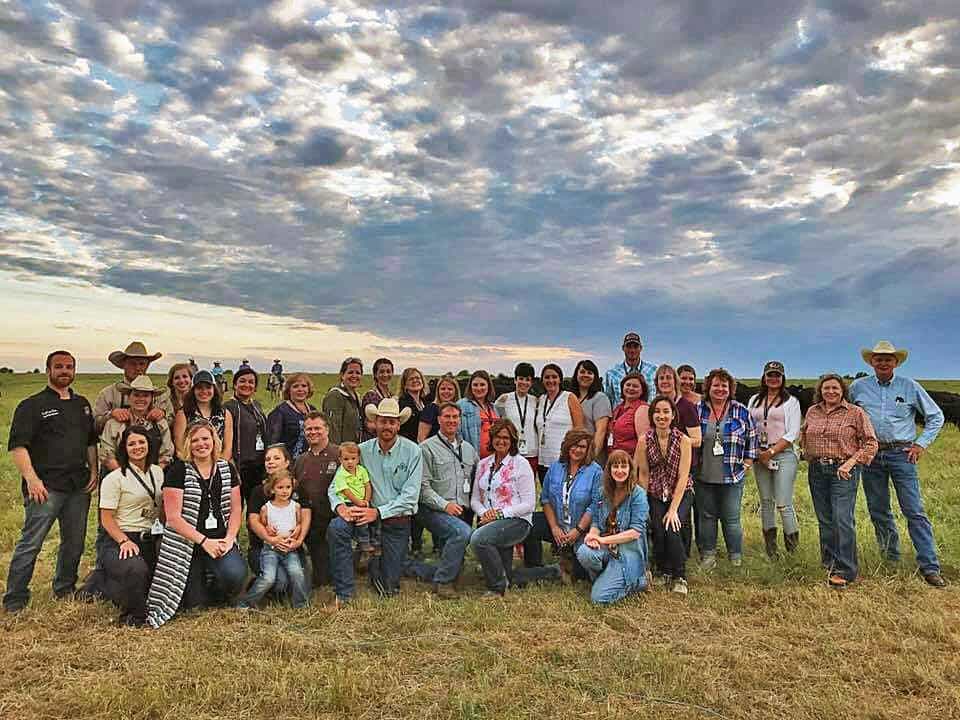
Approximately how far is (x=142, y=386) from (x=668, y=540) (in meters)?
5.39

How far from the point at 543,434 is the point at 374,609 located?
2871 mm

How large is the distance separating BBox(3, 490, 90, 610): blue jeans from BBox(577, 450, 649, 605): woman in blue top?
4834mm

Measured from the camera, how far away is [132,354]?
310 inches

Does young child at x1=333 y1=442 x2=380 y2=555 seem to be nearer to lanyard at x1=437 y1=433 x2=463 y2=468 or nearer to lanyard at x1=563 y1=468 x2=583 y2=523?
lanyard at x1=437 y1=433 x2=463 y2=468

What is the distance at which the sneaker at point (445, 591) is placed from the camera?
7.54 metres

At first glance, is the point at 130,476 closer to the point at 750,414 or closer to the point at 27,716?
the point at 27,716

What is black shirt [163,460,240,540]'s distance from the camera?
6.83 m

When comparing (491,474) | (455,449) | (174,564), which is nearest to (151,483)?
(174,564)

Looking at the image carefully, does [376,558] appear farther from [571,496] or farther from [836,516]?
[836,516]

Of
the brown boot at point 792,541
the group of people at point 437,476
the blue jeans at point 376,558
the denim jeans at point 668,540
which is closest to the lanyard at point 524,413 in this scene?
the group of people at point 437,476

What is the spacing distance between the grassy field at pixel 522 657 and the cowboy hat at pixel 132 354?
7.75 ft

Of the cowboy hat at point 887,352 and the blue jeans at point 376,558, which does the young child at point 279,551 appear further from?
the cowboy hat at point 887,352

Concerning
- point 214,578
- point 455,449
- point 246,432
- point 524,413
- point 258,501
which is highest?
point 524,413

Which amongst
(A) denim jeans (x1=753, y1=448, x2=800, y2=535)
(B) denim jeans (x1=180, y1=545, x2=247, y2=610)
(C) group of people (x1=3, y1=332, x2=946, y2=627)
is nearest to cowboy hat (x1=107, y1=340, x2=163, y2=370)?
(C) group of people (x1=3, y1=332, x2=946, y2=627)
